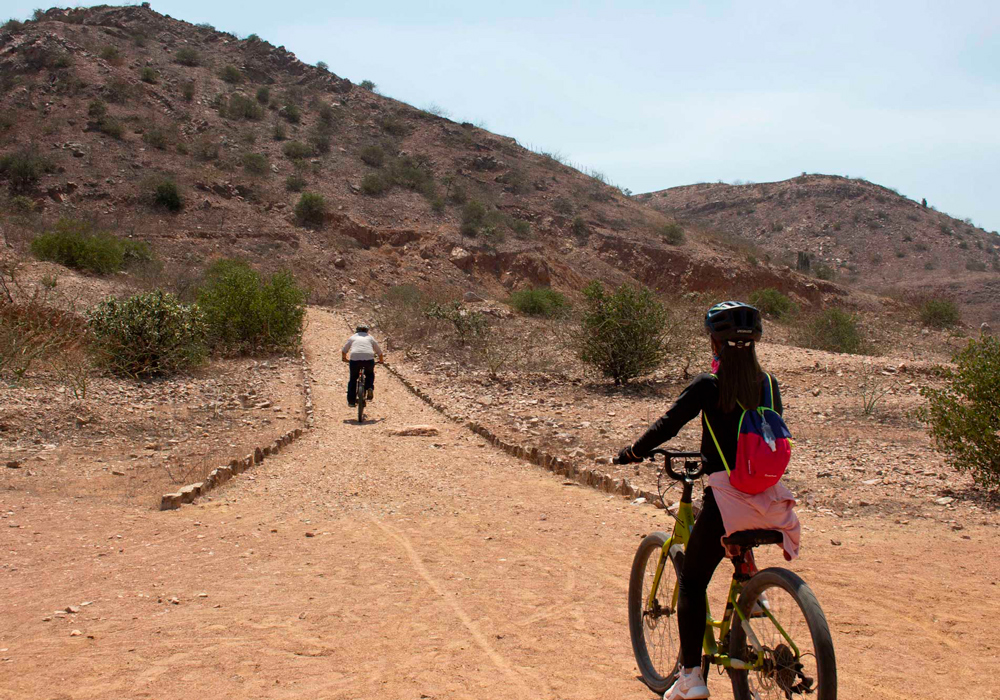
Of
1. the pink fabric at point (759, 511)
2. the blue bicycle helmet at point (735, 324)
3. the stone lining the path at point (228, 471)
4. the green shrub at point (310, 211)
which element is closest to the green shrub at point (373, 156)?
the green shrub at point (310, 211)

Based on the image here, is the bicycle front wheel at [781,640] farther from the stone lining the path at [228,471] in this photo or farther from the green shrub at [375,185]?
the green shrub at [375,185]

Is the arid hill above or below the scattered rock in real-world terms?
above

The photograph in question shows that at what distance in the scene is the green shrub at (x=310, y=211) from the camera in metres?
38.6

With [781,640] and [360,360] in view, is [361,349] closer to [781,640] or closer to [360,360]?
[360,360]

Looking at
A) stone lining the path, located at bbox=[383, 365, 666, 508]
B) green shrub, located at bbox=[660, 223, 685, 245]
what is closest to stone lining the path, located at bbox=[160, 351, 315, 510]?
stone lining the path, located at bbox=[383, 365, 666, 508]

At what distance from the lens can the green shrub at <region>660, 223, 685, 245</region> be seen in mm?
41562

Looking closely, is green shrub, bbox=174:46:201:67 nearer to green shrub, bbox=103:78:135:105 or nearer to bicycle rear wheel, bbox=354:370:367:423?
green shrub, bbox=103:78:135:105

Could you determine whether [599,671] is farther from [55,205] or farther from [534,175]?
[534,175]

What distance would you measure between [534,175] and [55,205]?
2784 centimetres

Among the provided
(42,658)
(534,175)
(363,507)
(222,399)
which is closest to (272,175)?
(534,175)

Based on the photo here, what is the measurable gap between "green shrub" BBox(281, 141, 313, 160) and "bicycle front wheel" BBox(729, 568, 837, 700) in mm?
45547

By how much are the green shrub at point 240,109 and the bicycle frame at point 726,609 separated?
50.4 meters

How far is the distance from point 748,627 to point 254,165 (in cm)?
4335

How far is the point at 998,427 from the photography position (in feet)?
23.3
